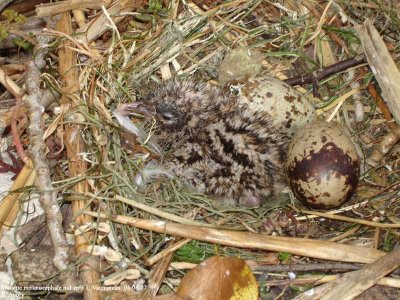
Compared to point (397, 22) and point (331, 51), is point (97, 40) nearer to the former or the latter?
point (331, 51)

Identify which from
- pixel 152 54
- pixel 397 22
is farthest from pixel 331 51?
pixel 152 54

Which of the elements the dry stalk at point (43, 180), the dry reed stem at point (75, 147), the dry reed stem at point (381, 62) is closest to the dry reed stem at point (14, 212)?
the dry stalk at point (43, 180)

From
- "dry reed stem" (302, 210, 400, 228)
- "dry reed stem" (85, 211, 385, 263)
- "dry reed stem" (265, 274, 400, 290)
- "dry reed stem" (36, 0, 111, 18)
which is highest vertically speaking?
"dry reed stem" (36, 0, 111, 18)

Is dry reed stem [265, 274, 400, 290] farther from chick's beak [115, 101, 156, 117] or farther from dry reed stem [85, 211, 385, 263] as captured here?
chick's beak [115, 101, 156, 117]

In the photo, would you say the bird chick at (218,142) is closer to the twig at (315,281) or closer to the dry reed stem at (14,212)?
the twig at (315,281)

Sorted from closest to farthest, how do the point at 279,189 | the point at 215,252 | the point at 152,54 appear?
1. the point at 215,252
2. the point at 279,189
3. the point at 152,54

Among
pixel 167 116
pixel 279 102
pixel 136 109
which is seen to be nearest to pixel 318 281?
pixel 279 102

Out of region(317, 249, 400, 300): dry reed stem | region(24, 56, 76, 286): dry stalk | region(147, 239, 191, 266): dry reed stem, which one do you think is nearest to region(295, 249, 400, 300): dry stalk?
Answer: region(317, 249, 400, 300): dry reed stem
